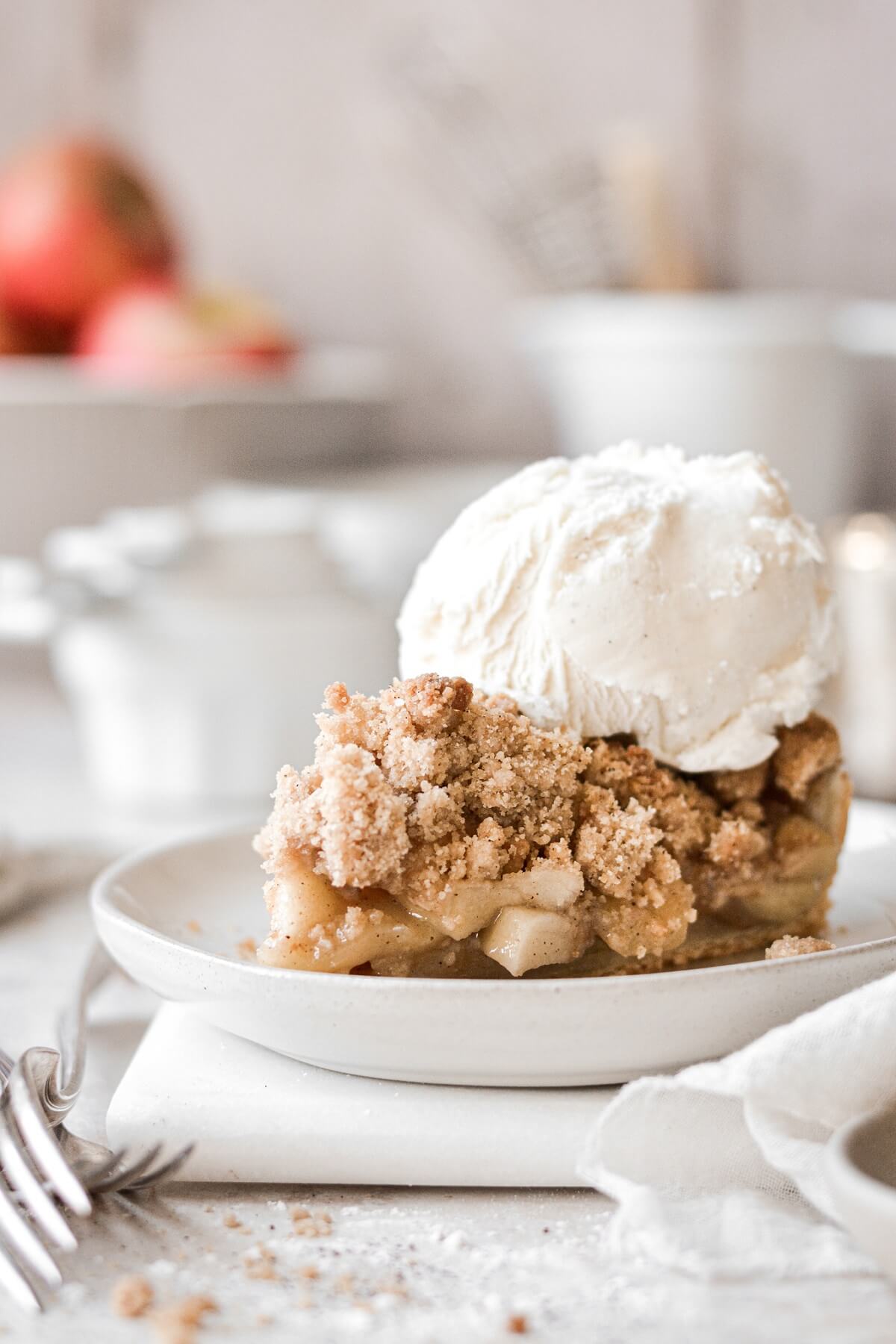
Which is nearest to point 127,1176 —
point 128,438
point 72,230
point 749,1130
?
point 749,1130

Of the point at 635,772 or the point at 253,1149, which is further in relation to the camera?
the point at 635,772

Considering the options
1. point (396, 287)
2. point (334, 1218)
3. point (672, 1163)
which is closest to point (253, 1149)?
point (334, 1218)

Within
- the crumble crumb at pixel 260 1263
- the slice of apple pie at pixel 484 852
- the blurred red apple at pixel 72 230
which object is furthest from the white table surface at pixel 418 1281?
the blurred red apple at pixel 72 230

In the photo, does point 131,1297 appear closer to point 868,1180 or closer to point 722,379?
point 868,1180

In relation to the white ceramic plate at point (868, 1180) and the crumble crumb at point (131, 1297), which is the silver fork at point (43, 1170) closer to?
the crumble crumb at point (131, 1297)

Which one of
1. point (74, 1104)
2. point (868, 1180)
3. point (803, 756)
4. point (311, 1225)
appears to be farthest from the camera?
point (803, 756)

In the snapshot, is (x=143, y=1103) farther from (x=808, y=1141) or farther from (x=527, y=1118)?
(x=808, y=1141)
